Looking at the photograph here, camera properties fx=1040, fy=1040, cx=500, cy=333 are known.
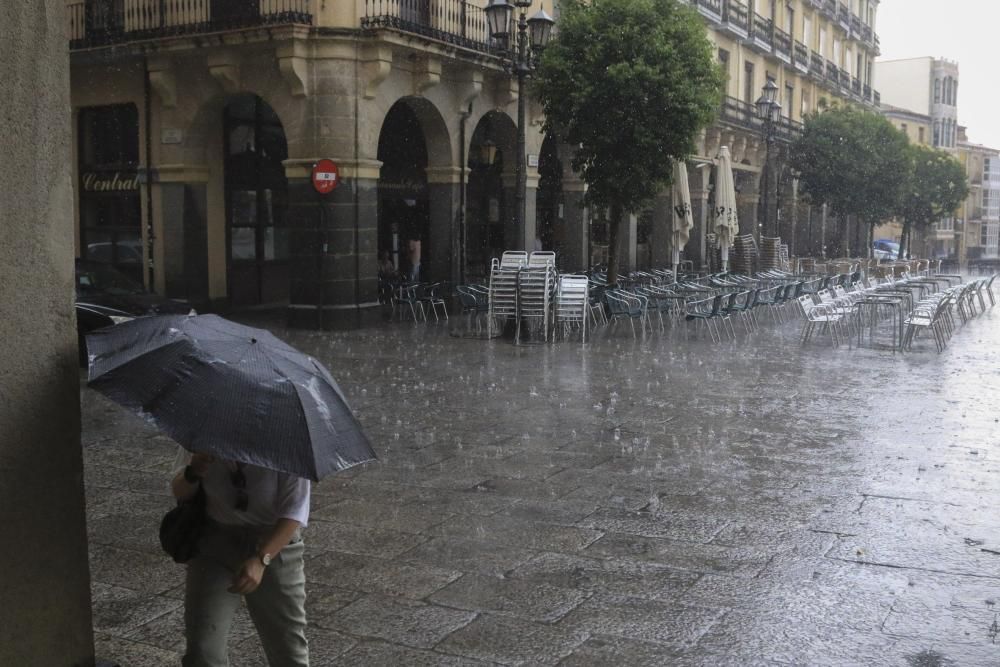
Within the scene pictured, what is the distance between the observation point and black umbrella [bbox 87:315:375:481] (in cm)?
294

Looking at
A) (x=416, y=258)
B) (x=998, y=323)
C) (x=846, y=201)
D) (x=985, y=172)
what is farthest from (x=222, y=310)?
(x=985, y=172)

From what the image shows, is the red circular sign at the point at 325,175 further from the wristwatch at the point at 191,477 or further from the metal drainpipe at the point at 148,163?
the wristwatch at the point at 191,477

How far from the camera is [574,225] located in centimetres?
2544

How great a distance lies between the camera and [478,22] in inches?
819

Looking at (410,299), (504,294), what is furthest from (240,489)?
(410,299)

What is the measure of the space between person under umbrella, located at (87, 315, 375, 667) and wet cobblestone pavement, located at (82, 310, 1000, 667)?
1205 mm

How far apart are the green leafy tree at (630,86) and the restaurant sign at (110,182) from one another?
8.49 metres

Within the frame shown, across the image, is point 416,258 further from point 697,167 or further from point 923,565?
point 923,565

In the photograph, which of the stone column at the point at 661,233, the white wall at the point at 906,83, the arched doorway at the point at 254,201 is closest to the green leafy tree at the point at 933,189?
the stone column at the point at 661,233

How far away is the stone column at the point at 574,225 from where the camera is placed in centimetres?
2534

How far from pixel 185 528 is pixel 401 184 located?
798 inches

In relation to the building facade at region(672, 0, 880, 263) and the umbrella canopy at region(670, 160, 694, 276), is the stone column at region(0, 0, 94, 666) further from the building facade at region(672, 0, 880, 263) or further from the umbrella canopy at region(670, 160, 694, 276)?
the building facade at region(672, 0, 880, 263)

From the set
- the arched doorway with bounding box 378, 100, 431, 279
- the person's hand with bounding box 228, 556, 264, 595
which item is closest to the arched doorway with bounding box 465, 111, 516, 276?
the arched doorway with bounding box 378, 100, 431, 279

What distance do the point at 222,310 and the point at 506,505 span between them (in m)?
15.3
